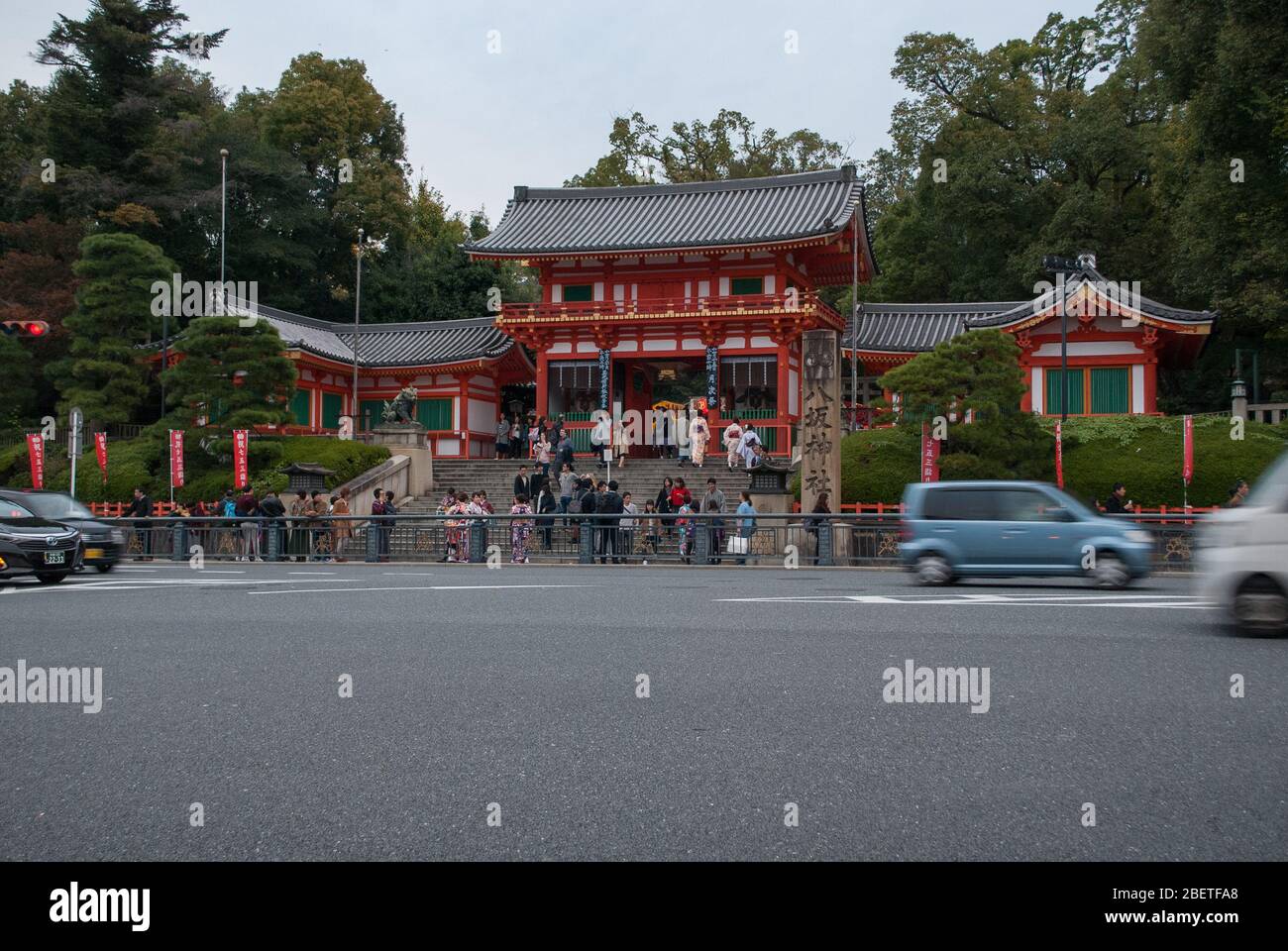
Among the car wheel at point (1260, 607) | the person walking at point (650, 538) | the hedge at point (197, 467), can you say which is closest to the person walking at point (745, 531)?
the person walking at point (650, 538)

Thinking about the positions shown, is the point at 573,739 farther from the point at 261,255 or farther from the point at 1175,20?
the point at 261,255

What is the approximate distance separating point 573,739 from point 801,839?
6.09ft

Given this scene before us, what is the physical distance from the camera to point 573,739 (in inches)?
239

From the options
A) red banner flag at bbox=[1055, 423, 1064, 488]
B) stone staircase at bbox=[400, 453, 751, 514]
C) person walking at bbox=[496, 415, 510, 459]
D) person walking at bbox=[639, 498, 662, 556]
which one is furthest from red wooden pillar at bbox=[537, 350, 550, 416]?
red banner flag at bbox=[1055, 423, 1064, 488]

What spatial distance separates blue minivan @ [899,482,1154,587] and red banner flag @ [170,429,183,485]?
875 inches

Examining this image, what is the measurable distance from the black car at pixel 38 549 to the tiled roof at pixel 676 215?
24192 millimetres

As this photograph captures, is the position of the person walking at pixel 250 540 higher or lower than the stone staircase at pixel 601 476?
lower

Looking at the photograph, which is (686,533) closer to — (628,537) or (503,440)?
(628,537)

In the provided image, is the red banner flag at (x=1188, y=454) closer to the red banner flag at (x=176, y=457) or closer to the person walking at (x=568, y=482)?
the person walking at (x=568, y=482)

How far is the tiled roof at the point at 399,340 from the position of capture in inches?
1652

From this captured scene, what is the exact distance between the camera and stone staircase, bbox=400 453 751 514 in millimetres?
31484

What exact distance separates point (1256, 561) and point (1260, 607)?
39cm

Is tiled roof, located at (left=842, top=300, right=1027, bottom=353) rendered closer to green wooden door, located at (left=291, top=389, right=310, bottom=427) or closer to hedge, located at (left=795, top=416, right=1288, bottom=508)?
hedge, located at (left=795, top=416, right=1288, bottom=508)

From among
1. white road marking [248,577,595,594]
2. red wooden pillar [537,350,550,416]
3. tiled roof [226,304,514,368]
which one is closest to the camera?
white road marking [248,577,595,594]
